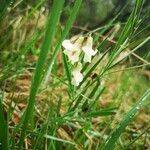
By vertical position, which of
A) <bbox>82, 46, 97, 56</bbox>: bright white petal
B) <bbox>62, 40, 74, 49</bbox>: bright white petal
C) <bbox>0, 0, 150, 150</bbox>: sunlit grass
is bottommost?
<bbox>0, 0, 150, 150</bbox>: sunlit grass

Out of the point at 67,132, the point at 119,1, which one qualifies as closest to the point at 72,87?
the point at 67,132

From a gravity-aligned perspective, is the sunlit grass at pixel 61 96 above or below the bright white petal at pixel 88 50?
below

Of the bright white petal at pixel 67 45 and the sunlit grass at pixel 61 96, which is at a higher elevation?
the bright white petal at pixel 67 45

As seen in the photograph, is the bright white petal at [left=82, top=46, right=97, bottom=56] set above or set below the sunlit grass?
above

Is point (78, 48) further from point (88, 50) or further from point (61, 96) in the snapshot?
point (61, 96)

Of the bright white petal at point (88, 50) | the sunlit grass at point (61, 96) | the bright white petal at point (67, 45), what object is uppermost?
the bright white petal at point (67, 45)


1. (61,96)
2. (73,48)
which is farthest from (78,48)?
(61,96)

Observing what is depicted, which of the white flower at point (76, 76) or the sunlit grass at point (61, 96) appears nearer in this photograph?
the sunlit grass at point (61, 96)

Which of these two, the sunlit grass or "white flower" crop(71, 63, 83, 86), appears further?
"white flower" crop(71, 63, 83, 86)
